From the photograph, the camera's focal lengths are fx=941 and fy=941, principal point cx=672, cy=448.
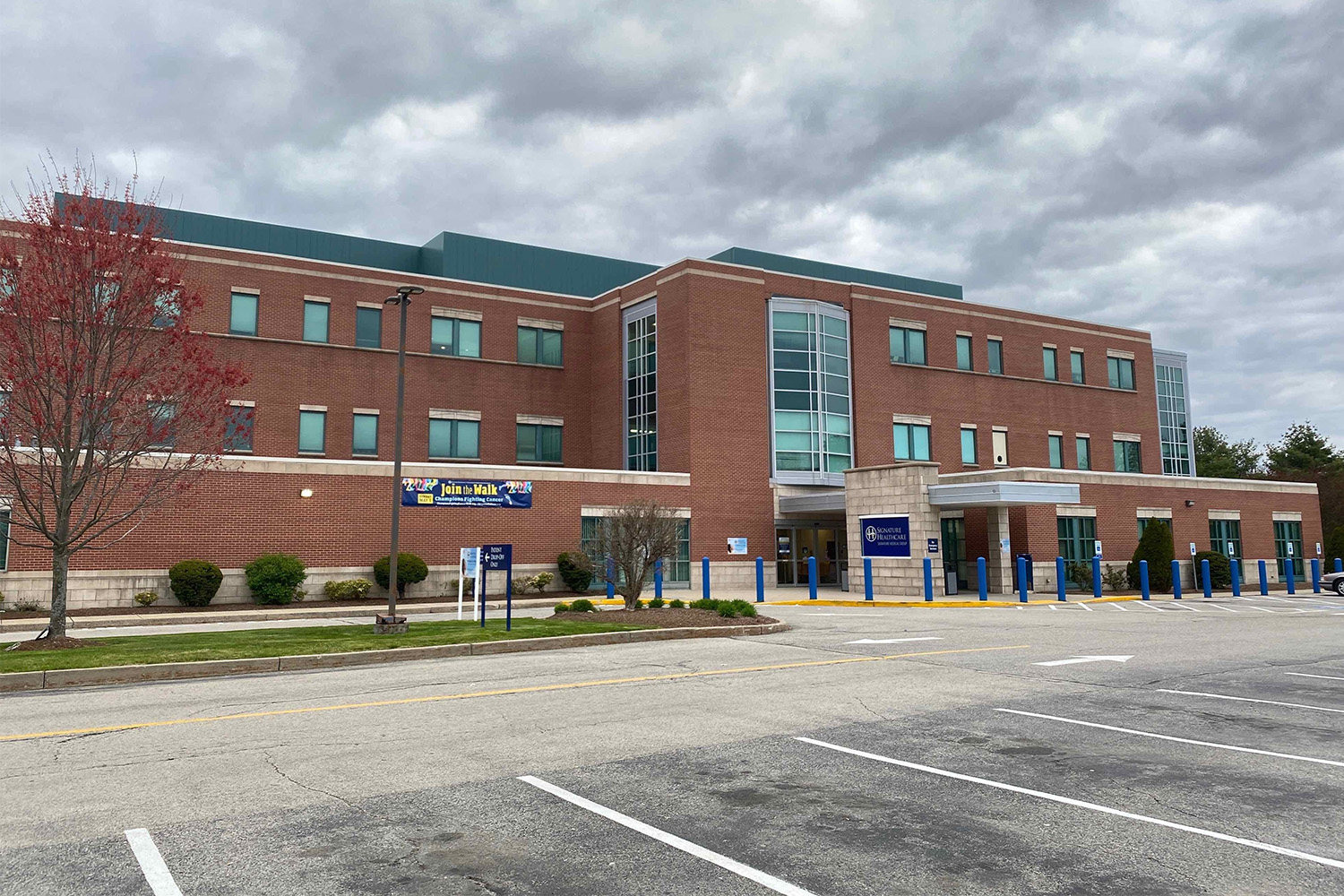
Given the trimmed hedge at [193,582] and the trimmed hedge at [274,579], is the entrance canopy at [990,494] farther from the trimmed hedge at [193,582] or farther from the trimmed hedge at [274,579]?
the trimmed hedge at [193,582]

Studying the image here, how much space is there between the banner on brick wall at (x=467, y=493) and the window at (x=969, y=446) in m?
23.7

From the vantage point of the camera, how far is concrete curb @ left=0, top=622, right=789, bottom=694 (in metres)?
13.1

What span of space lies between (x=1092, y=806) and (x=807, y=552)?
34.9 m

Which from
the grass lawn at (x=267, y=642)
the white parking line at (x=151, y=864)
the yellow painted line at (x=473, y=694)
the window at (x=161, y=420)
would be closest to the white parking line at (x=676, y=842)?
the white parking line at (x=151, y=864)

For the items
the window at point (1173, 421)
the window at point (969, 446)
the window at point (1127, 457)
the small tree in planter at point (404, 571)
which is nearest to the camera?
the small tree in planter at point (404, 571)

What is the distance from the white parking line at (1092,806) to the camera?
5379 mm

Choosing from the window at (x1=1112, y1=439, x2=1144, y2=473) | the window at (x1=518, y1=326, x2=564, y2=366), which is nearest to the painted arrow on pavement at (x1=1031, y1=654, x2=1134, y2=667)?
the window at (x1=518, y1=326, x2=564, y2=366)

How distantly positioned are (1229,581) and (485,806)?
40.2 meters

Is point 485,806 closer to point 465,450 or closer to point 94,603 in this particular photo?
point 94,603

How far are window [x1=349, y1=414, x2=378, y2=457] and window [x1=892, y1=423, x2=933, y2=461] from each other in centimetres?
2341

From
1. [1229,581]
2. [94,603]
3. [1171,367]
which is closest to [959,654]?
[94,603]

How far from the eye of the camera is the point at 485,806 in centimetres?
644
